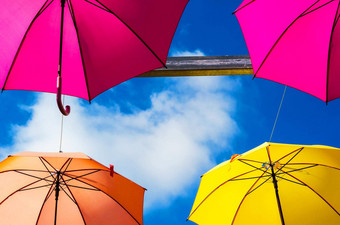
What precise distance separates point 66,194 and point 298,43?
6.24ft

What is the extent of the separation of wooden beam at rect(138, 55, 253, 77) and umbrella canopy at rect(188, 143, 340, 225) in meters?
0.89

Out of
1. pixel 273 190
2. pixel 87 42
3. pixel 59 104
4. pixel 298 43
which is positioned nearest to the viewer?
pixel 59 104

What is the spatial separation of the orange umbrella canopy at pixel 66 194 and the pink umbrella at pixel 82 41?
637 mm

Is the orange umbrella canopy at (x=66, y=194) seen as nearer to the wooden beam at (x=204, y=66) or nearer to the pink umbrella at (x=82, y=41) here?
the pink umbrella at (x=82, y=41)

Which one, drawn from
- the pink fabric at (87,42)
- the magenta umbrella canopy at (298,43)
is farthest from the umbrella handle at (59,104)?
the magenta umbrella canopy at (298,43)

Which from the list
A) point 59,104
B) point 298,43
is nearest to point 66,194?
point 59,104

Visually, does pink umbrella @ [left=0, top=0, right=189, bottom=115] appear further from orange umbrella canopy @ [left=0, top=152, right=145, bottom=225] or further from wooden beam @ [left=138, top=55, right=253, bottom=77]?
wooden beam @ [left=138, top=55, right=253, bottom=77]

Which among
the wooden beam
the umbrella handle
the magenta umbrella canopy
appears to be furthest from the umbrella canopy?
the umbrella handle

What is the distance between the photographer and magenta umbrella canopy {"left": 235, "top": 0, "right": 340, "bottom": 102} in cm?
235

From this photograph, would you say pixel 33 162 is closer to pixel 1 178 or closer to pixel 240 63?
pixel 1 178

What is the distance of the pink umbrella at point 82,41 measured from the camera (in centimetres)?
209

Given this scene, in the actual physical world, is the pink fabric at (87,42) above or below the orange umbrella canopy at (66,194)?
above

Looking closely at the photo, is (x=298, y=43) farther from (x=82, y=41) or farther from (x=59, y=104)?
(x=59, y=104)

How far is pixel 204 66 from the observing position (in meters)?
3.33
